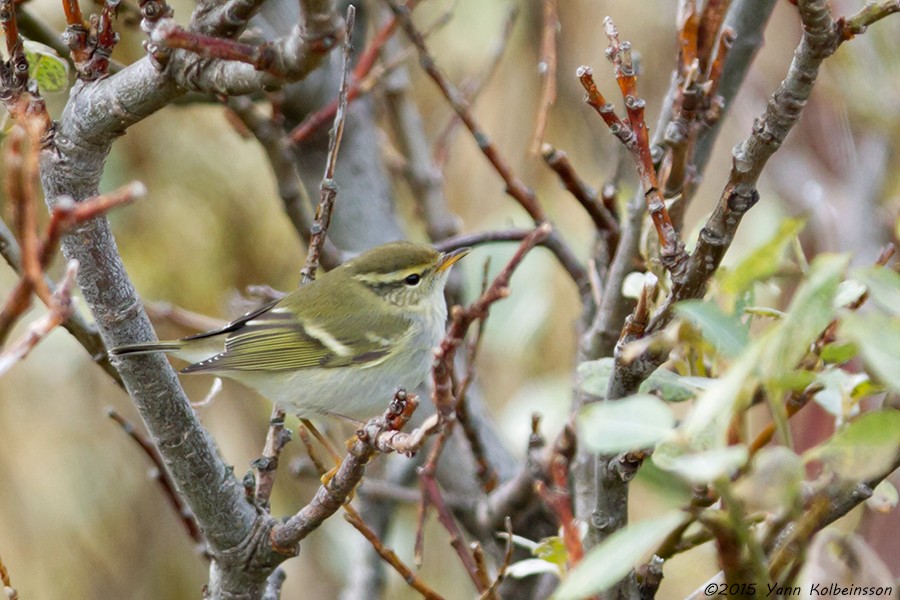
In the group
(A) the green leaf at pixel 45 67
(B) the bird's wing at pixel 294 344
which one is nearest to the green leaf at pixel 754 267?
(A) the green leaf at pixel 45 67

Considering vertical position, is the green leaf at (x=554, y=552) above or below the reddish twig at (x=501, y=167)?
below

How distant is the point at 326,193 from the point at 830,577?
3.55 ft

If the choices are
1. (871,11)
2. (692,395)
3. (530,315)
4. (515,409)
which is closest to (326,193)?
(692,395)

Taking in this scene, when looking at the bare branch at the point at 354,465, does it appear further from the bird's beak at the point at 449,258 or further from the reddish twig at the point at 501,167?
the bird's beak at the point at 449,258

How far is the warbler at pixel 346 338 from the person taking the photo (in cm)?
261

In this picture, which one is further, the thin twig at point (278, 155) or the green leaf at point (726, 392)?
the thin twig at point (278, 155)

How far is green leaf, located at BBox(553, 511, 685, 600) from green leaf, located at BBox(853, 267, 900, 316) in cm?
25

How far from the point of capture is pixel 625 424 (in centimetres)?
82

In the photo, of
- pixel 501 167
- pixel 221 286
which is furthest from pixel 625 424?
pixel 221 286

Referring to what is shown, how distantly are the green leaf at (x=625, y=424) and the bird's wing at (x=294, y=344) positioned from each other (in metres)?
1.88

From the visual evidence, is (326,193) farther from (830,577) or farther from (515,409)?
(515,409)

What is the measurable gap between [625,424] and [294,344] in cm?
203

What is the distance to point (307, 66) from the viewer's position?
125cm

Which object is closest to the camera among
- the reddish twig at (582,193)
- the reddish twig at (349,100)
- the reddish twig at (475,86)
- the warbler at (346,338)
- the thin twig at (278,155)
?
the reddish twig at (582,193)
